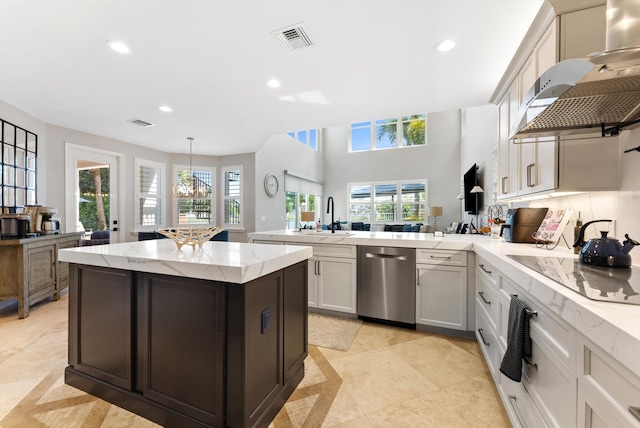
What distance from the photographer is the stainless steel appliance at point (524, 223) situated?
88.7 inches

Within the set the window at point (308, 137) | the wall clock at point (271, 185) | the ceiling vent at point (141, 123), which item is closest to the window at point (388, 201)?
the window at point (308, 137)

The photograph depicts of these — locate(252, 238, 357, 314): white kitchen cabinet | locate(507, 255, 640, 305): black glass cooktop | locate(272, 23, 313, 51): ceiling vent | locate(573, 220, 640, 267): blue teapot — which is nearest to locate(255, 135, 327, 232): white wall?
locate(252, 238, 357, 314): white kitchen cabinet

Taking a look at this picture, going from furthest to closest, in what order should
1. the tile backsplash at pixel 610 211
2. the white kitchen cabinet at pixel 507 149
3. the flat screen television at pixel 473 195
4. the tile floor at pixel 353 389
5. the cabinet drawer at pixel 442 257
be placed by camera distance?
1. the flat screen television at pixel 473 195
2. the cabinet drawer at pixel 442 257
3. the white kitchen cabinet at pixel 507 149
4. the tile floor at pixel 353 389
5. the tile backsplash at pixel 610 211

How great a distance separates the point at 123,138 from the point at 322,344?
5.08 metres

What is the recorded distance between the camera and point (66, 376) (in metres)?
1.82

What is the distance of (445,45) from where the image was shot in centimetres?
226

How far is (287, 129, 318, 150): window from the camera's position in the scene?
8.55 metres

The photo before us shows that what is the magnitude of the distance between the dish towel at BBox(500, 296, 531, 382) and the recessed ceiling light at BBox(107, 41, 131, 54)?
325cm

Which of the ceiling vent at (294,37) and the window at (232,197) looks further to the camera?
the window at (232,197)

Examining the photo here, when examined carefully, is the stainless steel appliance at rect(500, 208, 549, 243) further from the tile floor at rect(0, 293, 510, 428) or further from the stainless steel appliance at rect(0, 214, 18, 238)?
the stainless steel appliance at rect(0, 214, 18, 238)

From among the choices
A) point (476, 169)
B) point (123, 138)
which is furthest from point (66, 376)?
point (476, 169)

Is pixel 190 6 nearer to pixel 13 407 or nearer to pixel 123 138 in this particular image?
pixel 13 407

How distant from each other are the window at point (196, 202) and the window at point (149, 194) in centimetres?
32

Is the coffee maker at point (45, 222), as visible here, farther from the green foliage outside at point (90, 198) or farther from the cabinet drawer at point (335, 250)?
the cabinet drawer at point (335, 250)
